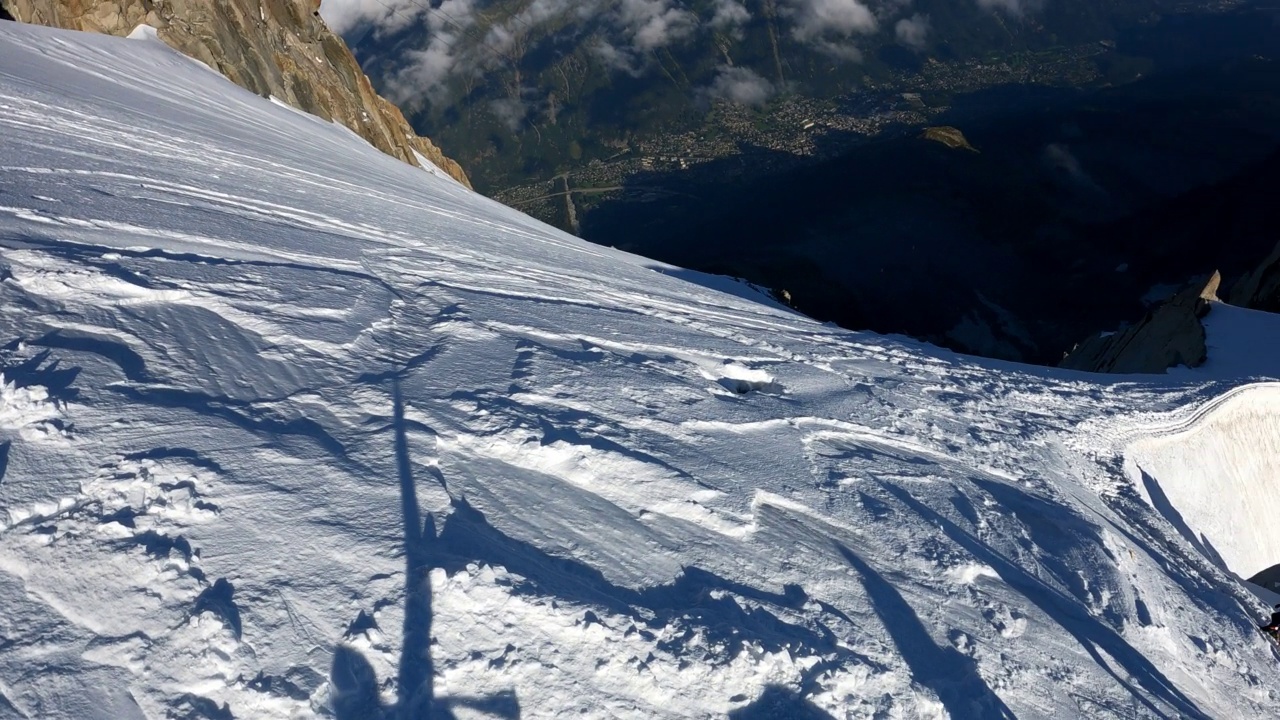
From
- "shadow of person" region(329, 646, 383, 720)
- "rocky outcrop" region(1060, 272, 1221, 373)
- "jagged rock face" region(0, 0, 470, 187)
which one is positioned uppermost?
"jagged rock face" region(0, 0, 470, 187)

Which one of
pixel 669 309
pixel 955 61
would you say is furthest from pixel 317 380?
pixel 955 61

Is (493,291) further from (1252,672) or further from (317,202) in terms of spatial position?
(1252,672)

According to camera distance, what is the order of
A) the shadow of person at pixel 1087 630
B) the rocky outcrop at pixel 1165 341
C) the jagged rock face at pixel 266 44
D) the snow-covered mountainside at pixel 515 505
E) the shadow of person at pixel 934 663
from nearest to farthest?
the snow-covered mountainside at pixel 515 505 → the shadow of person at pixel 934 663 → the shadow of person at pixel 1087 630 → the rocky outcrop at pixel 1165 341 → the jagged rock face at pixel 266 44

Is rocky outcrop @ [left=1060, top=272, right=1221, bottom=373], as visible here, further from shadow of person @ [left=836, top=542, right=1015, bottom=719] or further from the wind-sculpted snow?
shadow of person @ [left=836, top=542, right=1015, bottom=719]

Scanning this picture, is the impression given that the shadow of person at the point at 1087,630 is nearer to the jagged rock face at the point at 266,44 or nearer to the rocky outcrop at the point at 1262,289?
the rocky outcrop at the point at 1262,289

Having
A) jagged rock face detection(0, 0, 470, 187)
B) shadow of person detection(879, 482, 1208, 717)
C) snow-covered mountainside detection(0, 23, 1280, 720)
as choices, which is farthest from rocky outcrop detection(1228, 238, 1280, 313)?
jagged rock face detection(0, 0, 470, 187)

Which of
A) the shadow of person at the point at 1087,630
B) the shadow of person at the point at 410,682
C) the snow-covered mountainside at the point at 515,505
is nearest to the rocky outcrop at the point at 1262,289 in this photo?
the snow-covered mountainside at the point at 515,505
